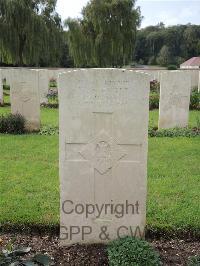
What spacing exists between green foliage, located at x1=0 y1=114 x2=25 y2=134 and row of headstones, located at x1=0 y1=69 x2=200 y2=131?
22cm

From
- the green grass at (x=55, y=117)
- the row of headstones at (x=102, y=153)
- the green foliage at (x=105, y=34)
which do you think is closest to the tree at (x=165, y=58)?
the green foliage at (x=105, y=34)

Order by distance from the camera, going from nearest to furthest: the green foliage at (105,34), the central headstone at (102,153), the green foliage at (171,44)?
the central headstone at (102,153) → the green foliage at (105,34) → the green foliage at (171,44)

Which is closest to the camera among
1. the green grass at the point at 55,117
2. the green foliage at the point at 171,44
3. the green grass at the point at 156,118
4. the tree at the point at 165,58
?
the green grass at the point at 156,118

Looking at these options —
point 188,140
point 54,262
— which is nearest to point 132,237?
point 54,262

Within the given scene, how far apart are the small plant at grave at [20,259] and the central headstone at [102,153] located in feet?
1.41

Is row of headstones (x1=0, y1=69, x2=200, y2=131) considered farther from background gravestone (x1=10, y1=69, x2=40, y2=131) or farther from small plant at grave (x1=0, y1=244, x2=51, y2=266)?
small plant at grave (x1=0, y1=244, x2=51, y2=266)

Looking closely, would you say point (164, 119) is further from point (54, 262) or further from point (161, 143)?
point (54, 262)

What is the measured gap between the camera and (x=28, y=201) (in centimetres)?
474

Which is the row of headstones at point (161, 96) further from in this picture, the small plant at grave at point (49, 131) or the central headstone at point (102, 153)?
the central headstone at point (102, 153)

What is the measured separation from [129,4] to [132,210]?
86.8ft

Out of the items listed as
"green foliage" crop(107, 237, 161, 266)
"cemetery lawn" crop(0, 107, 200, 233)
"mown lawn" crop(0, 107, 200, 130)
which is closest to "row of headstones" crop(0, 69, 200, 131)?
"mown lawn" crop(0, 107, 200, 130)

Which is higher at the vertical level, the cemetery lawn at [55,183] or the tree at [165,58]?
the tree at [165,58]

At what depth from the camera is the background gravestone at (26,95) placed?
947 cm

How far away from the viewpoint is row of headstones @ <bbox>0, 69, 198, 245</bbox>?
130 inches
